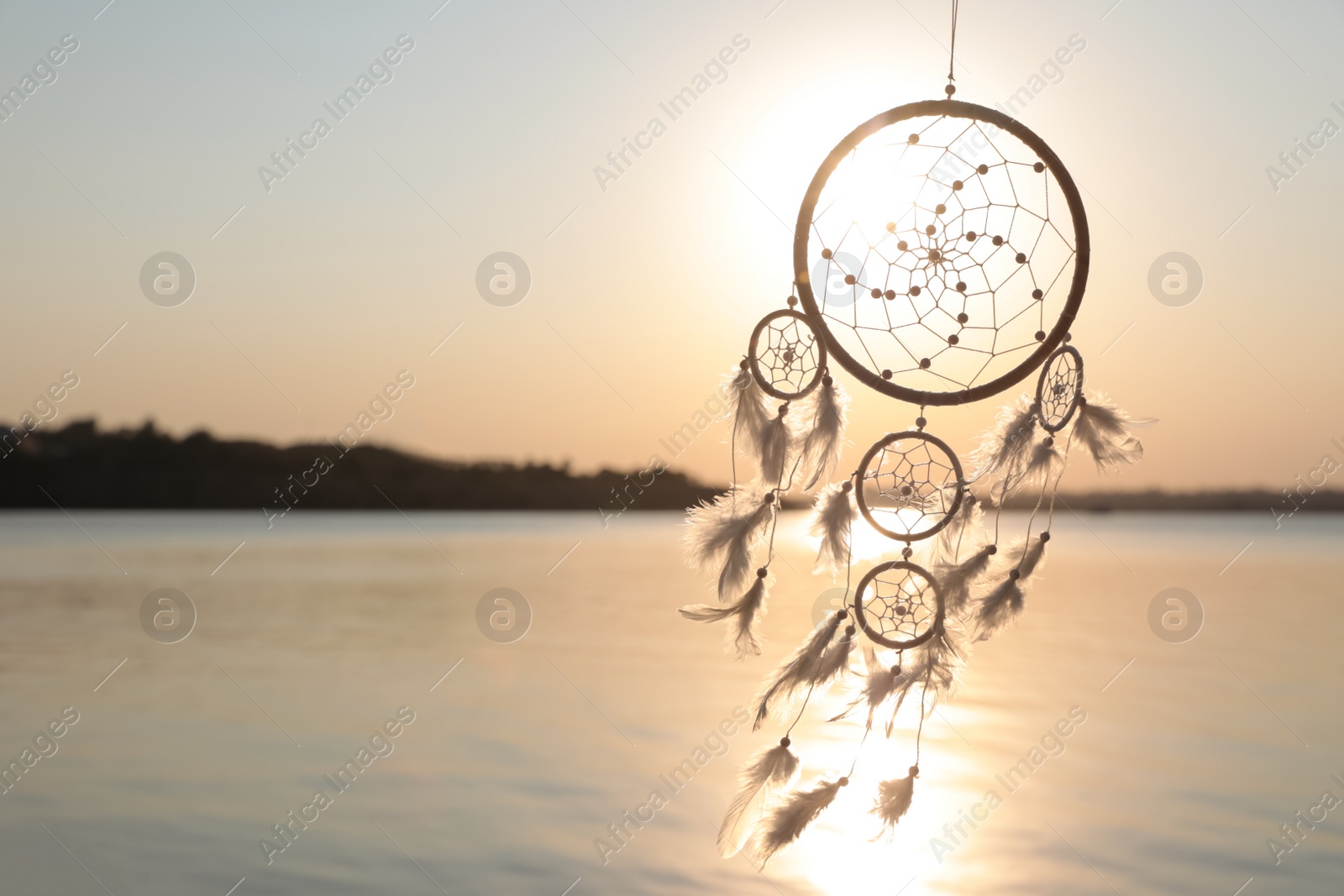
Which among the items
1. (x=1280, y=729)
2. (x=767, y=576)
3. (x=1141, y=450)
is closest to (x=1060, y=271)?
(x=1141, y=450)

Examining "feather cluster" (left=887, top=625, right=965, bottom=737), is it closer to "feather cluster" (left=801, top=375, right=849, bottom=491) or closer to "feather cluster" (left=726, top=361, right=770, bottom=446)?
"feather cluster" (left=801, top=375, right=849, bottom=491)

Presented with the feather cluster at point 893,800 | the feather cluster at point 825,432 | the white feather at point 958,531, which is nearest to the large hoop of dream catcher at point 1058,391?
the white feather at point 958,531

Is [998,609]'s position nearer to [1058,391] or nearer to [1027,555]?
[1027,555]

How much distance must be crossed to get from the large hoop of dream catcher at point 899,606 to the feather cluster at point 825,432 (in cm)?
36

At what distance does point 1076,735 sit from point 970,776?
177 cm

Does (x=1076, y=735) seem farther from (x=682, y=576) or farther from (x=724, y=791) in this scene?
(x=682, y=576)

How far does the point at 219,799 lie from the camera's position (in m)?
6.93

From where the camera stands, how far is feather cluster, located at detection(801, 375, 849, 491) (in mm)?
3131

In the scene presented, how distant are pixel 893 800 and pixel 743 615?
710mm

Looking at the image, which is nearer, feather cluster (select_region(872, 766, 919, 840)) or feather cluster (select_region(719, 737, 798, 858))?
feather cluster (select_region(872, 766, 919, 840))

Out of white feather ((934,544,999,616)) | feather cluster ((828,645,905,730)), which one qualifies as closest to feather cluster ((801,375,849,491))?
white feather ((934,544,999,616))

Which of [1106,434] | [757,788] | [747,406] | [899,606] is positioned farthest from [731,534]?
[1106,434]

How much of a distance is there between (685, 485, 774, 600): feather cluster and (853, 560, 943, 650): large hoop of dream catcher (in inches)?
14.1

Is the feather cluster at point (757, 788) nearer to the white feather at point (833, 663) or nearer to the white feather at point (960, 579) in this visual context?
the white feather at point (833, 663)
